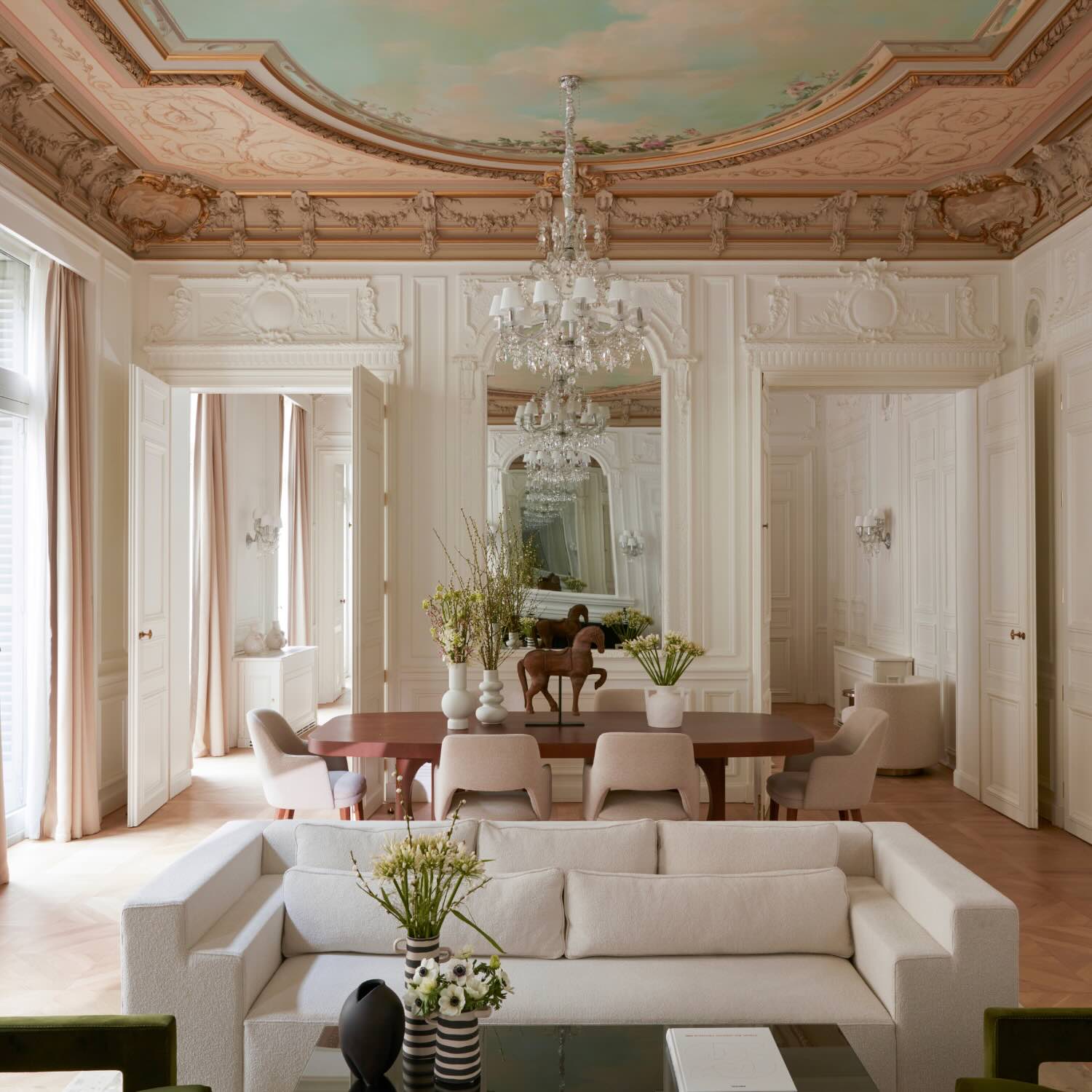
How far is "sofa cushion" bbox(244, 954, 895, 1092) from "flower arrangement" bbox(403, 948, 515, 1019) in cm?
53

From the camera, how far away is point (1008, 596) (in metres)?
6.14

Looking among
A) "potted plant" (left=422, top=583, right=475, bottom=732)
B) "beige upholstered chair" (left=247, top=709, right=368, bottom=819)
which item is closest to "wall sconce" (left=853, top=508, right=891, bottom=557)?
"potted plant" (left=422, top=583, right=475, bottom=732)

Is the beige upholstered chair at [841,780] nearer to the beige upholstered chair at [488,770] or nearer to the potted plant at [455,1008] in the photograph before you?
the beige upholstered chair at [488,770]

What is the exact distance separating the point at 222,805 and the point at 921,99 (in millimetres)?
5798

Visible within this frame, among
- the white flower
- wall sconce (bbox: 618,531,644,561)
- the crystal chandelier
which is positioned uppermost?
the crystal chandelier

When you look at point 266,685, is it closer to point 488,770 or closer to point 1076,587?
point 488,770

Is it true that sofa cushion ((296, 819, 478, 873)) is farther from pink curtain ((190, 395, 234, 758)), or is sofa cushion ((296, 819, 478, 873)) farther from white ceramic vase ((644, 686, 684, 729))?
pink curtain ((190, 395, 234, 758))

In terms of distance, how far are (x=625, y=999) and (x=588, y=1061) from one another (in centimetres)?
39

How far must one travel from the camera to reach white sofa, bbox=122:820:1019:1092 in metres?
2.49

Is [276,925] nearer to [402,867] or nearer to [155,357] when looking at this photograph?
[402,867]

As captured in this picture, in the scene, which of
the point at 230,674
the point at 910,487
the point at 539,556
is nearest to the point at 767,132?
the point at 539,556

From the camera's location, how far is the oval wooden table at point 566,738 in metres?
4.58

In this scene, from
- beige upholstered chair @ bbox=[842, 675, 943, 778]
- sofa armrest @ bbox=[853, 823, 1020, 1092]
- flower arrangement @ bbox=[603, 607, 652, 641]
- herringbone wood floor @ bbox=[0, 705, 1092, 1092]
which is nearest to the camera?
sofa armrest @ bbox=[853, 823, 1020, 1092]

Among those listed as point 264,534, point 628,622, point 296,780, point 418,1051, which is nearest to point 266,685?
point 264,534
